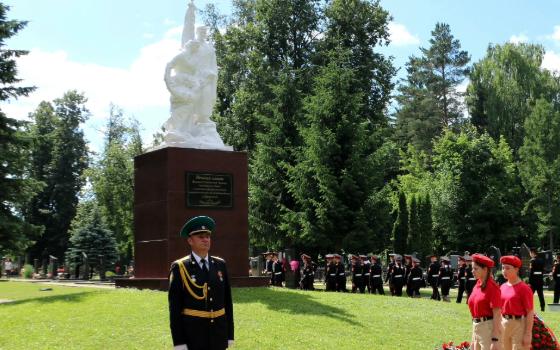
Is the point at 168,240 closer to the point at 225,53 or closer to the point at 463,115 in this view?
the point at 225,53

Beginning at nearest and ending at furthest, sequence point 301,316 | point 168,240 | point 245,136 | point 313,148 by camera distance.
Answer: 1. point 301,316
2. point 168,240
3. point 313,148
4. point 245,136

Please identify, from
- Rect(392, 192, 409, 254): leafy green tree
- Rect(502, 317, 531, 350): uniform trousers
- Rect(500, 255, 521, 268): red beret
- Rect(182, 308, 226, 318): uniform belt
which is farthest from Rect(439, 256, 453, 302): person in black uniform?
Rect(182, 308, 226, 318): uniform belt

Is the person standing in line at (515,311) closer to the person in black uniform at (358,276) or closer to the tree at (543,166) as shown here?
the person in black uniform at (358,276)

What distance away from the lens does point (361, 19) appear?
1511 inches

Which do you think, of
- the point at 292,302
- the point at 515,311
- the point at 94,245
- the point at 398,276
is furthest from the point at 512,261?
the point at 94,245

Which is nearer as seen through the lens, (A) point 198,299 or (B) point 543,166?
(A) point 198,299

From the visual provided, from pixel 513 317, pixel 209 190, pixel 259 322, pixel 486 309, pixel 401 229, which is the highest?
pixel 401 229

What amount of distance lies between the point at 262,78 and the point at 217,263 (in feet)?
106

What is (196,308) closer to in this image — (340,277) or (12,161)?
(340,277)

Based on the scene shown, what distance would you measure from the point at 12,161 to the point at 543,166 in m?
34.3

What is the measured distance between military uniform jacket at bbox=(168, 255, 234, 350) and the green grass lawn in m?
4.95

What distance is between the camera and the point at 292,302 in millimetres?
14805

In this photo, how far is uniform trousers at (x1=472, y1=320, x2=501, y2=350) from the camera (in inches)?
299

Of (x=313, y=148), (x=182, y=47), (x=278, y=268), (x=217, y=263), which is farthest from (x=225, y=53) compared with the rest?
(x=217, y=263)
